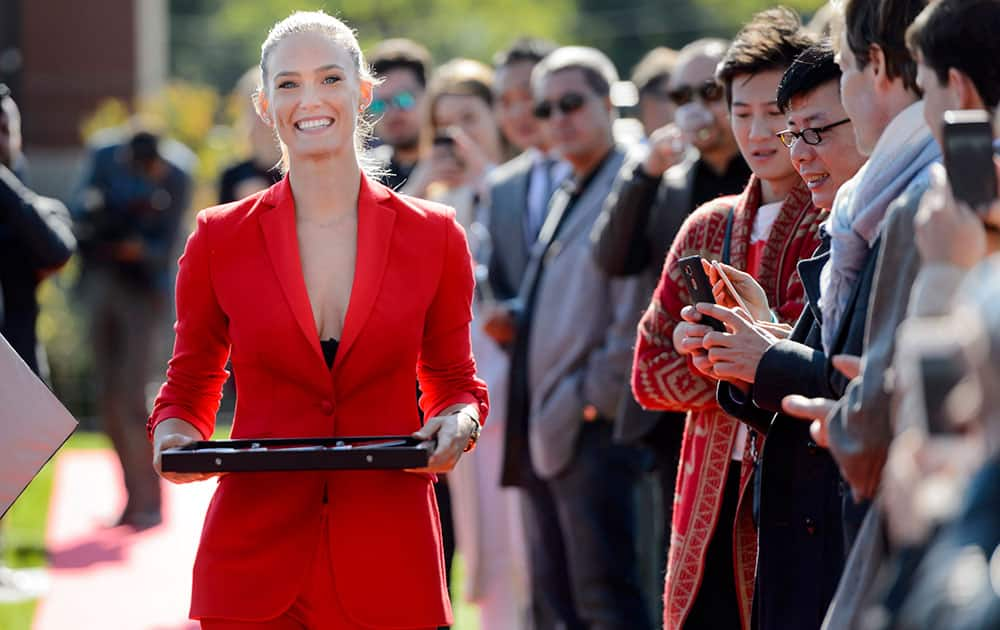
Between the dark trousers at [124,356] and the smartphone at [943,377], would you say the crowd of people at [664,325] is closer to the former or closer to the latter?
the smartphone at [943,377]

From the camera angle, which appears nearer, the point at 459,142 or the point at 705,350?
the point at 705,350

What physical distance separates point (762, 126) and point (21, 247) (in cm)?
356

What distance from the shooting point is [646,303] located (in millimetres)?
6215

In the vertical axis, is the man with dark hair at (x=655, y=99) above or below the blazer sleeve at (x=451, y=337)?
above

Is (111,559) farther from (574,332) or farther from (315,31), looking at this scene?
(315,31)

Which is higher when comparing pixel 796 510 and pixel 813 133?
pixel 813 133

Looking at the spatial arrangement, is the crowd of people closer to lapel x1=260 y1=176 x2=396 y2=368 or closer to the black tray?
lapel x1=260 y1=176 x2=396 y2=368

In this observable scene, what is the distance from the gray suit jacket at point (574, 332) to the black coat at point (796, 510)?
7.45 feet

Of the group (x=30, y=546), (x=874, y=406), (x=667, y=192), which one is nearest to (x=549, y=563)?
(x=667, y=192)

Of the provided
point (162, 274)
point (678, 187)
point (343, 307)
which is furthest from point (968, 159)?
point (162, 274)

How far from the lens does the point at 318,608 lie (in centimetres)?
387

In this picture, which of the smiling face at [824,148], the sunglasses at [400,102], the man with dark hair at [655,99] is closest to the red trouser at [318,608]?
the smiling face at [824,148]

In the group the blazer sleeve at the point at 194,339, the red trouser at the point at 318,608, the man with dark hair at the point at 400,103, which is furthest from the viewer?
the man with dark hair at the point at 400,103

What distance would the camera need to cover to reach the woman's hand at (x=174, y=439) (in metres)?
3.73
